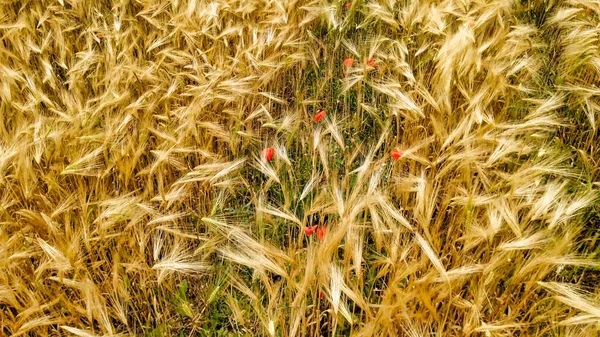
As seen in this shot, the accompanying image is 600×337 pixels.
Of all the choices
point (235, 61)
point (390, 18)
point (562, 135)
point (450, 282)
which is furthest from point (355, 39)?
point (450, 282)

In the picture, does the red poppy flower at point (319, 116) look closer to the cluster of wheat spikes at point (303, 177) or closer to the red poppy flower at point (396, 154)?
the cluster of wheat spikes at point (303, 177)

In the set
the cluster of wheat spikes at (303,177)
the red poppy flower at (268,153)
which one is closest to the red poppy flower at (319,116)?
the cluster of wheat spikes at (303,177)

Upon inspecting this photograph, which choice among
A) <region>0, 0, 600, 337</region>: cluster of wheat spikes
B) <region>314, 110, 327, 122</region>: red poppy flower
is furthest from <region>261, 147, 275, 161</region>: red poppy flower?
<region>314, 110, 327, 122</region>: red poppy flower

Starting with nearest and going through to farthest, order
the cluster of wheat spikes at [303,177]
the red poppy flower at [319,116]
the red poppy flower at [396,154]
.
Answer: the cluster of wheat spikes at [303,177] < the red poppy flower at [396,154] < the red poppy flower at [319,116]

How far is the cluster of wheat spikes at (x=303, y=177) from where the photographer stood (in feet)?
3.26

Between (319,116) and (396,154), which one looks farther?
(319,116)

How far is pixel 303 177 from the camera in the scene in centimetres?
131

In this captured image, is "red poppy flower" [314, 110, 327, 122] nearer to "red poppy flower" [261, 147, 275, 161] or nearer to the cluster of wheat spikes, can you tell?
the cluster of wheat spikes

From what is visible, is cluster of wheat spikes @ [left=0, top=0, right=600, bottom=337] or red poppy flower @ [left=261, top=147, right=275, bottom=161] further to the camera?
red poppy flower @ [left=261, top=147, right=275, bottom=161]

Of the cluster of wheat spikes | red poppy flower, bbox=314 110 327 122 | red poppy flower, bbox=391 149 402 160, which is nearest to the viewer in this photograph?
the cluster of wheat spikes

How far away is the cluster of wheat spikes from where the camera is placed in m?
0.99

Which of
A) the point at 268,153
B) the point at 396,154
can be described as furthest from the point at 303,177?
the point at 396,154

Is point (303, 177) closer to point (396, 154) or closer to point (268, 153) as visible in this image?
point (268, 153)

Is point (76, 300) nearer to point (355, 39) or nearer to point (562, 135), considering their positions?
point (355, 39)
